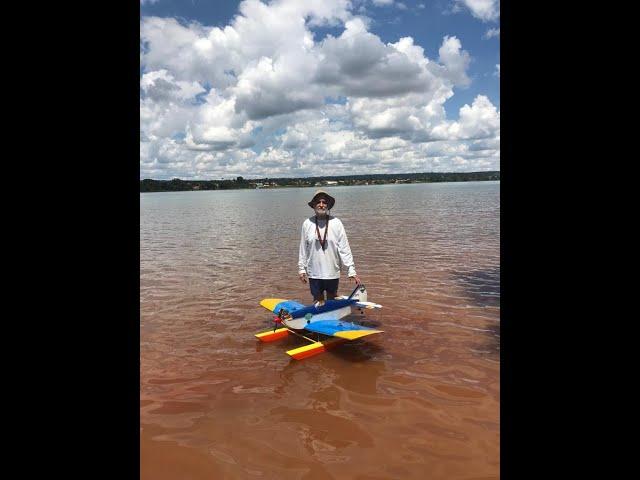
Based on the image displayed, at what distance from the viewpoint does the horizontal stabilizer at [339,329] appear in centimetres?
618

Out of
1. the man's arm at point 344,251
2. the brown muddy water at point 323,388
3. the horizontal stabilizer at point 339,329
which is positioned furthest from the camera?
the man's arm at point 344,251

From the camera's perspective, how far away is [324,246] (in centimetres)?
691

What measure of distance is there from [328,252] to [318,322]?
131cm

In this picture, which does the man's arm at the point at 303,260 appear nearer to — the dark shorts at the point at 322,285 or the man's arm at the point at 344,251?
the dark shorts at the point at 322,285

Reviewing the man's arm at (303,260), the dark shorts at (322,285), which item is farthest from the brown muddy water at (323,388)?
the man's arm at (303,260)

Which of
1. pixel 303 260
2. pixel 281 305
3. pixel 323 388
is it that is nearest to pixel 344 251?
pixel 303 260

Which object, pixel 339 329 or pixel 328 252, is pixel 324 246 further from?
pixel 339 329

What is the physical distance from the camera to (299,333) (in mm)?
7418

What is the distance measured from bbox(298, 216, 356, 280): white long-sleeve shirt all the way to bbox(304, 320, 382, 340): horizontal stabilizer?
2.77 feet

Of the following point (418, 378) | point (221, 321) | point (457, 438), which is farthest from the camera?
point (221, 321)

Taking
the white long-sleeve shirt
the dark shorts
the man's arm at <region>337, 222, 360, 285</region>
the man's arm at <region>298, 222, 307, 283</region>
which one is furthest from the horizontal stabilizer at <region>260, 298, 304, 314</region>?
the man's arm at <region>337, 222, 360, 285</region>
